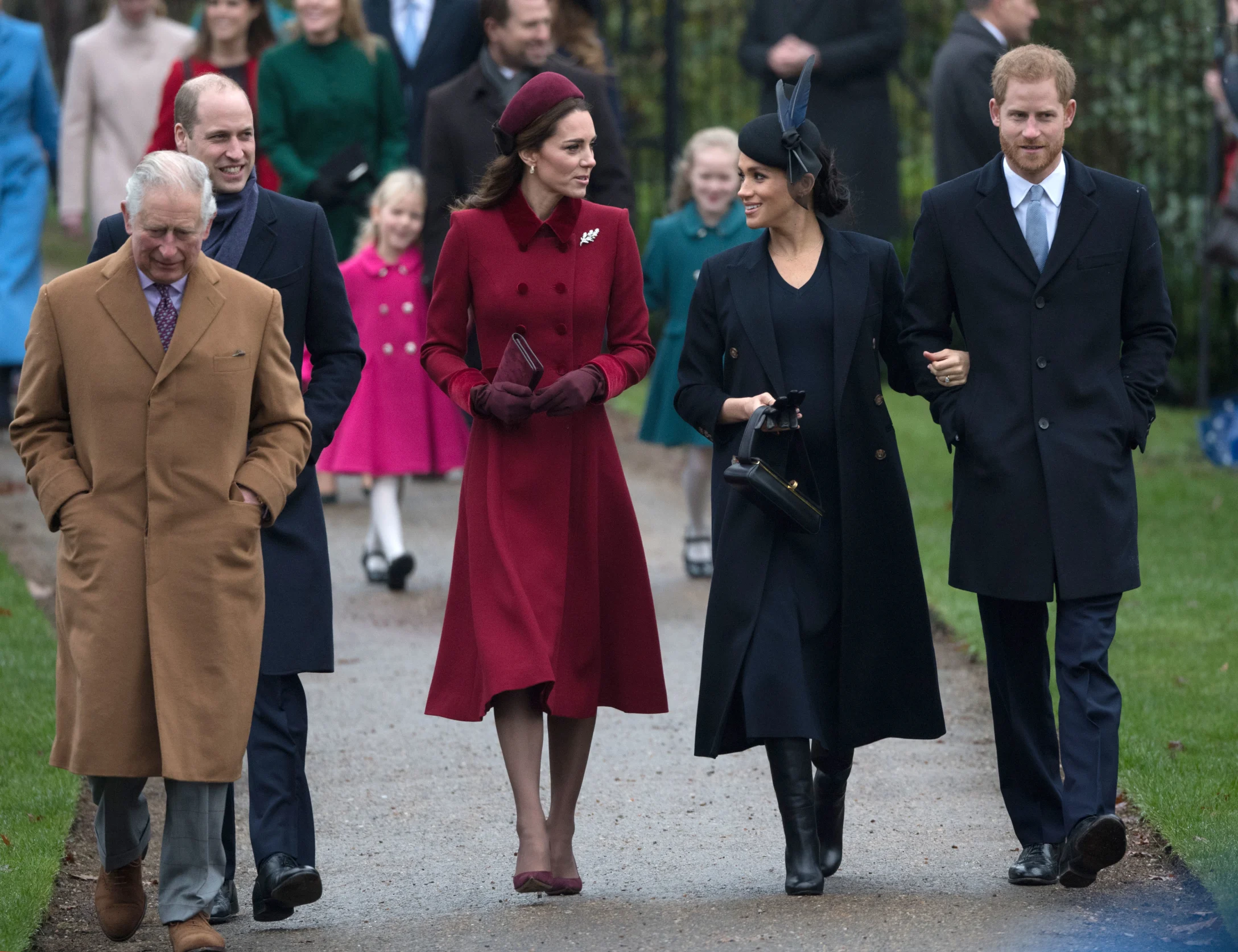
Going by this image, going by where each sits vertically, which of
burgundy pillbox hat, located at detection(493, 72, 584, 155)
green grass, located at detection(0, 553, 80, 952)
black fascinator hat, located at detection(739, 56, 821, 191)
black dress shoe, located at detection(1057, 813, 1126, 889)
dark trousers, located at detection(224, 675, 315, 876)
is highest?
burgundy pillbox hat, located at detection(493, 72, 584, 155)

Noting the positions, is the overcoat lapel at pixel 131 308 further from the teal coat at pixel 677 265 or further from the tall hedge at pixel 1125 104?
the tall hedge at pixel 1125 104

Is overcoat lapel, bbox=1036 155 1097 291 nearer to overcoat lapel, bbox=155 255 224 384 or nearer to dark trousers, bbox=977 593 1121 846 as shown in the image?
dark trousers, bbox=977 593 1121 846

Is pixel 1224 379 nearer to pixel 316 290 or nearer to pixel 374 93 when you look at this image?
pixel 374 93

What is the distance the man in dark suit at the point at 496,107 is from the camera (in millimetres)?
7953

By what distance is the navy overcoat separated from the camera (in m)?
5.29

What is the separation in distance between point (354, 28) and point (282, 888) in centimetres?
555

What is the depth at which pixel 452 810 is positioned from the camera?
6219mm

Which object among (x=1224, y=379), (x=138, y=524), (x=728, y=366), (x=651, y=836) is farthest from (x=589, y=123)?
(x=1224, y=379)

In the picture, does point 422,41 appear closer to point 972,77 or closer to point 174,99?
point 972,77

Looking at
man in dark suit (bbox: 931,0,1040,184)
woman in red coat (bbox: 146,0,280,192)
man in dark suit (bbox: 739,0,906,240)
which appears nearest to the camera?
man in dark suit (bbox: 931,0,1040,184)

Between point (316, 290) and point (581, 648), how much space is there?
115 cm

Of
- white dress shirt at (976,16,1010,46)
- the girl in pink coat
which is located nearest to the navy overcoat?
white dress shirt at (976,16,1010,46)

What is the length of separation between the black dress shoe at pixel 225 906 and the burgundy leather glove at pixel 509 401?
1348 millimetres

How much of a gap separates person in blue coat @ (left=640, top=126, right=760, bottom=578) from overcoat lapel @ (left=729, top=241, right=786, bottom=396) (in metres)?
3.69
